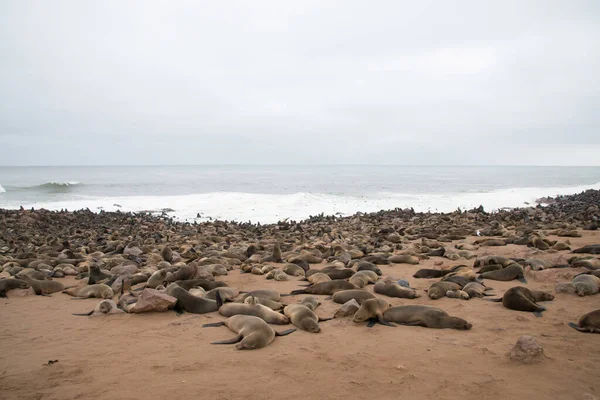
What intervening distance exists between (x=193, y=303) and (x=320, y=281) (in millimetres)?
2407

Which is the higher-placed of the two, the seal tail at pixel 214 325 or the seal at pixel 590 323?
the seal at pixel 590 323

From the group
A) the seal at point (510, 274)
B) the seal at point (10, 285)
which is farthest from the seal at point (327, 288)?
the seal at point (10, 285)

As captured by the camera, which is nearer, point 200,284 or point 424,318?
point 424,318

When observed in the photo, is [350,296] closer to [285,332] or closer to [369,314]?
[369,314]

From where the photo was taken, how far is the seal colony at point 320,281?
507 cm

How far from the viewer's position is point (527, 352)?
378 centimetres

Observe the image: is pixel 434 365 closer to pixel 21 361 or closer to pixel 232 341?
pixel 232 341

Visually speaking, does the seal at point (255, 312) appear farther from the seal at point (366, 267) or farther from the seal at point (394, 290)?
the seal at point (366, 267)

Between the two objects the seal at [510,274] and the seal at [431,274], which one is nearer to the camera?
the seal at [510,274]

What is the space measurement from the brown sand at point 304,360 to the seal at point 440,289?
1.16 ft

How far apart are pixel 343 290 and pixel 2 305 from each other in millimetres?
5776

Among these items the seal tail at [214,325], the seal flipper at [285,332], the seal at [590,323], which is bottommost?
the seal tail at [214,325]

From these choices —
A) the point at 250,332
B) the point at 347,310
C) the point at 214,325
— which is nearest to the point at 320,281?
the point at 347,310

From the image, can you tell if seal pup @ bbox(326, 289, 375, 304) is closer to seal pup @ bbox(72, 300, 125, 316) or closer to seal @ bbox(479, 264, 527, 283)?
seal @ bbox(479, 264, 527, 283)
